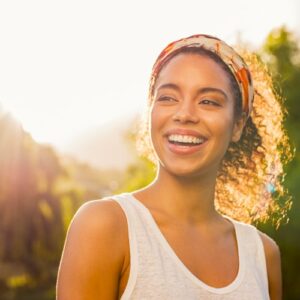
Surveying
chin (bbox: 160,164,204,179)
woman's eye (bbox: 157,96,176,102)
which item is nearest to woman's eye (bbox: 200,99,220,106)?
woman's eye (bbox: 157,96,176,102)

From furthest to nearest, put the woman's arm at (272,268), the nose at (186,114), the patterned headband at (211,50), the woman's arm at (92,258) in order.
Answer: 1. the woman's arm at (272,268)
2. the patterned headband at (211,50)
3. the nose at (186,114)
4. the woman's arm at (92,258)

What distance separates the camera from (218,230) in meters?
2.88

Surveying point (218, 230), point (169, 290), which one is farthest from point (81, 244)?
point (218, 230)

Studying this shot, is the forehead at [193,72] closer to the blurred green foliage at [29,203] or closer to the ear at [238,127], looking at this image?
the ear at [238,127]

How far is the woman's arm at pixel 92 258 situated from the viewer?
2.34m

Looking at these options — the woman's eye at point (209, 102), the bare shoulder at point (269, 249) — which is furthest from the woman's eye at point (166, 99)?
the bare shoulder at point (269, 249)

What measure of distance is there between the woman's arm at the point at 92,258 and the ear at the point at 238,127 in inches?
29.4

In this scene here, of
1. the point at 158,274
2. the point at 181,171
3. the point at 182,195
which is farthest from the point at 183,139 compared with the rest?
the point at 158,274

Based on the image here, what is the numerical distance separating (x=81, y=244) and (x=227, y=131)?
0.72m

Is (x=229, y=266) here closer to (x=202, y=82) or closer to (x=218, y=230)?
(x=218, y=230)

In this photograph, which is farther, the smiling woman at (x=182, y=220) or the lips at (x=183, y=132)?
the lips at (x=183, y=132)

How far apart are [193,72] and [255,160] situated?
2.70 ft

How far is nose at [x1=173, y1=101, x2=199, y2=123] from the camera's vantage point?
103 inches

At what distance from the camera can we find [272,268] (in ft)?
Answer: 9.59
